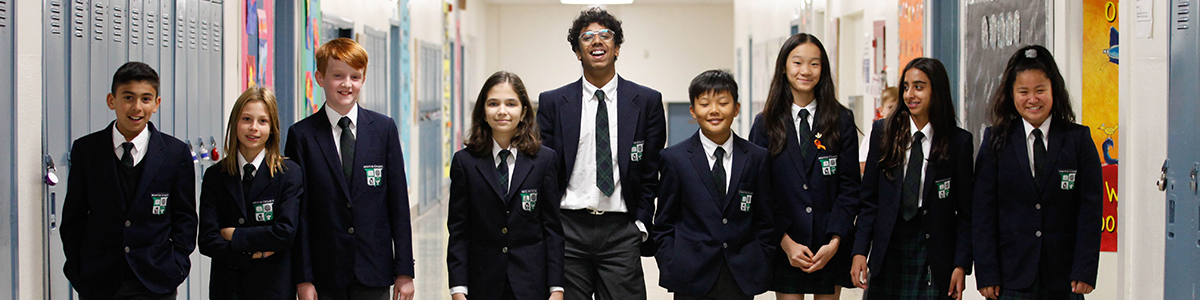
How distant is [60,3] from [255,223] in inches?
45.3

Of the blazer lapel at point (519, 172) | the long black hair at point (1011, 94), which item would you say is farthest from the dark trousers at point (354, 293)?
the long black hair at point (1011, 94)

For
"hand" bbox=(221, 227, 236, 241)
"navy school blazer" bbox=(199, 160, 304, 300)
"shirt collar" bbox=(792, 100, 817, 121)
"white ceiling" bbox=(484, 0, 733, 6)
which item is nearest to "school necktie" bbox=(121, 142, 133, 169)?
"navy school blazer" bbox=(199, 160, 304, 300)

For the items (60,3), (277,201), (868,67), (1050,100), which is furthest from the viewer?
(868,67)

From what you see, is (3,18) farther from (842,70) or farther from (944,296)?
(842,70)

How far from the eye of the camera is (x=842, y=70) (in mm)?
7820

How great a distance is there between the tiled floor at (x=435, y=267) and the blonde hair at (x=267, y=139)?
7.31 feet

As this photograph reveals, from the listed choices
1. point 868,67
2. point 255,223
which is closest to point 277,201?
point 255,223

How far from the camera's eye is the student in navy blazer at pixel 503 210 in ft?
9.21

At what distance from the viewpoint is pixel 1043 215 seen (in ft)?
9.42

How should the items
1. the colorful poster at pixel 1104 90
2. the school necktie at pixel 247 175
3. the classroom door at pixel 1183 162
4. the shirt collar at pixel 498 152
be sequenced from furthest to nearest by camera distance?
1. the colorful poster at pixel 1104 90
2. the shirt collar at pixel 498 152
3. the school necktie at pixel 247 175
4. the classroom door at pixel 1183 162

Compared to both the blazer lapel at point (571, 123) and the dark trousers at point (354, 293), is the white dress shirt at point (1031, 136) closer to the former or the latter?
the blazer lapel at point (571, 123)

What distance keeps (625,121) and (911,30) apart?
295 centimetres

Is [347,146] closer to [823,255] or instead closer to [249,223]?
[249,223]

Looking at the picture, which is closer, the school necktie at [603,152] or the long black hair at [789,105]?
the school necktie at [603,152]
